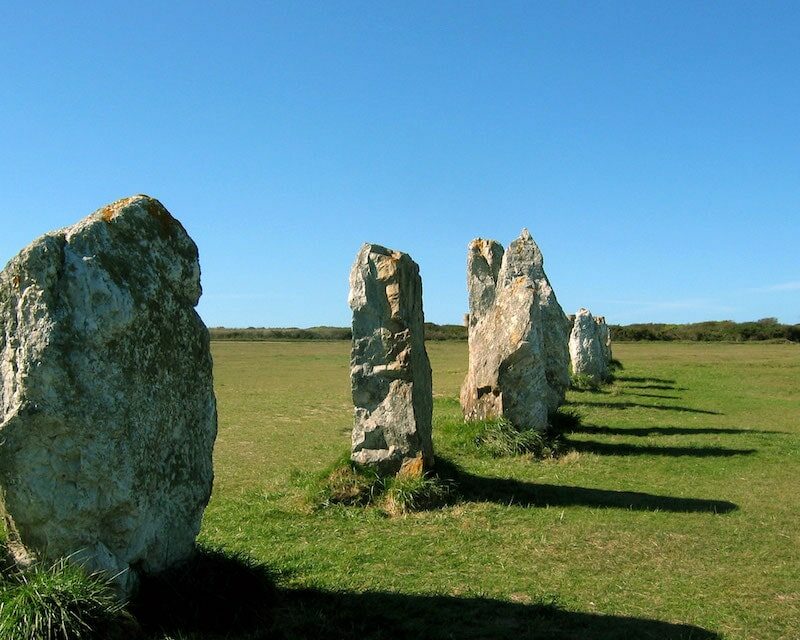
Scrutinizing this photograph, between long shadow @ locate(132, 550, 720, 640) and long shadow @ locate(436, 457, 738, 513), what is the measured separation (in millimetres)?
3444

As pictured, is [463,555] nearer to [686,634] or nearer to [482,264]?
[686,634]

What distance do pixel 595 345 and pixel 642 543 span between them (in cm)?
1878

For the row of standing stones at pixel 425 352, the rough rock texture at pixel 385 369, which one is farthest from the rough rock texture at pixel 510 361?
the rough rock texture at pixel 385 369

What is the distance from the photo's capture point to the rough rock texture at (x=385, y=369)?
981 cm

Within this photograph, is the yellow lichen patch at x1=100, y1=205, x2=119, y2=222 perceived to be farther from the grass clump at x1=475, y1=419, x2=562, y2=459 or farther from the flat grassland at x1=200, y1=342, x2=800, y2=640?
the grass clump at x1=475, y1=419, x2=562, y2=459

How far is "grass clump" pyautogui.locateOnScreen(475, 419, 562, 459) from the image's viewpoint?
12750 mm

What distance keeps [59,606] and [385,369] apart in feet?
18.5

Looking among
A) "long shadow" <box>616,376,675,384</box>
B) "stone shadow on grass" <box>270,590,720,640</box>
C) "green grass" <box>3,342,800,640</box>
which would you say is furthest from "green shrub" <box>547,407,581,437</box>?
"long shadow" <box>616,376,675,384</box>

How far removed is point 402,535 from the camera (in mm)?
8258

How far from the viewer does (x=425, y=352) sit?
10641mm

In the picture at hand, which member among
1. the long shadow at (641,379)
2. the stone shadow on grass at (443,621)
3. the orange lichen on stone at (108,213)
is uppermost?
the orange lichen on stone at (108,213)

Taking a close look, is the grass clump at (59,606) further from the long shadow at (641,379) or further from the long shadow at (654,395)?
the long shadow at (641,379)

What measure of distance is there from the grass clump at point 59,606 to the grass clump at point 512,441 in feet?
27.4

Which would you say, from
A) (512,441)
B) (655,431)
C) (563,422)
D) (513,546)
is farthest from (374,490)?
(655,431)
